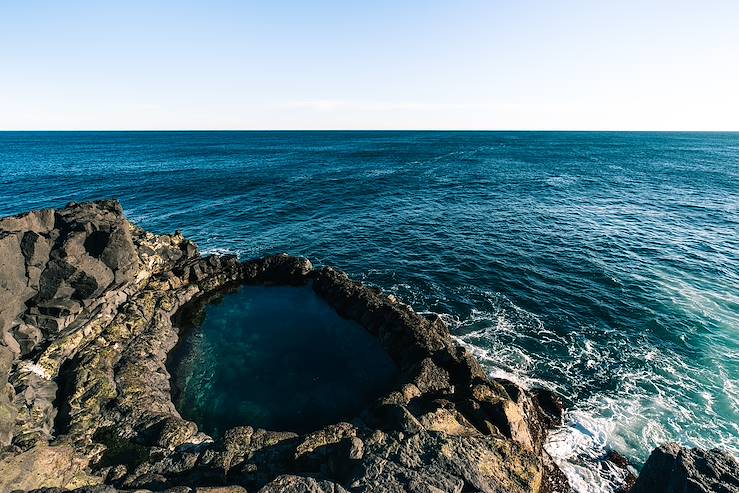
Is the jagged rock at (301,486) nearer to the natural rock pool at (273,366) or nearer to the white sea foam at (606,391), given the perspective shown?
the natural rock pool at (273,366)

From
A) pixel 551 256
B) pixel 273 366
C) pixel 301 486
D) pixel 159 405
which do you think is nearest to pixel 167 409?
pixel 159 405

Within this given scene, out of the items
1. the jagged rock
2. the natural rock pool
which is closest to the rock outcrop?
the jagged rock

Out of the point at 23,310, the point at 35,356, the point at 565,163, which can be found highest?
the point at 565,163

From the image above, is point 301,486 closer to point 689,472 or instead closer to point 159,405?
point 159,405

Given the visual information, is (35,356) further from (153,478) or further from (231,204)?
(231,204)

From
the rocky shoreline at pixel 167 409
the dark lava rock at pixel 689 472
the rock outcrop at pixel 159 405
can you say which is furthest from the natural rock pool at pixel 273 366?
the dark lava rock at pixel 689 472

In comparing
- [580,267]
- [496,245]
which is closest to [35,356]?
[496,245]
